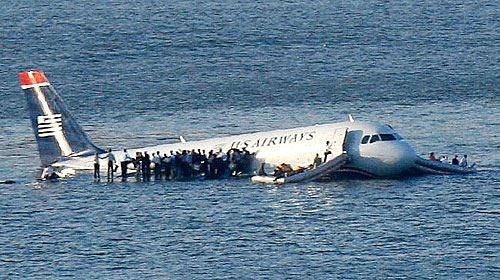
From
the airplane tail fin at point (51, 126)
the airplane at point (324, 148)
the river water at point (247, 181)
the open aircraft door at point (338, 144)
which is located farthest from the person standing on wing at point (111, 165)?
the open aircraft door at point (338, 144)

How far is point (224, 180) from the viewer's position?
105 meters

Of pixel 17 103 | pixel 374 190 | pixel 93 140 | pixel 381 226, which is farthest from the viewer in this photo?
pixel 17 103

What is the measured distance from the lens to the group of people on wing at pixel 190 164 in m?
105

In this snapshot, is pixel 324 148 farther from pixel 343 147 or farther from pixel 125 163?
pixel 125 163

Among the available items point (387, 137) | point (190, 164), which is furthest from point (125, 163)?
point (387, 137)

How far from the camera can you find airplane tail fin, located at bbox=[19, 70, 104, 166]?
11194 cm

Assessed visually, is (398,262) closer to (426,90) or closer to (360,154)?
(360,154)

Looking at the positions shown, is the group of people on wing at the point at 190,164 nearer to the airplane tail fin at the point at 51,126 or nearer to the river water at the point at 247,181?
Answer: the river water at the point at 247,181

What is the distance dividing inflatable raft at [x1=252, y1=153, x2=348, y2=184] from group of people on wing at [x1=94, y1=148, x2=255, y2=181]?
3.05 meters

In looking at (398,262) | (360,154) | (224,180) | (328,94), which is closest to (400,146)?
(360,154)

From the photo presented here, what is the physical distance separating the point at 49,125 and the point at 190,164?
1160cm

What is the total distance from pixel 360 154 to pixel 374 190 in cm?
281

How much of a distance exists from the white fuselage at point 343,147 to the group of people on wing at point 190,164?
0.91 metres

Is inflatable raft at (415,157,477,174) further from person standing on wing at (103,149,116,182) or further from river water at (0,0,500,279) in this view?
person standing on wing at (103,149,116,182)
